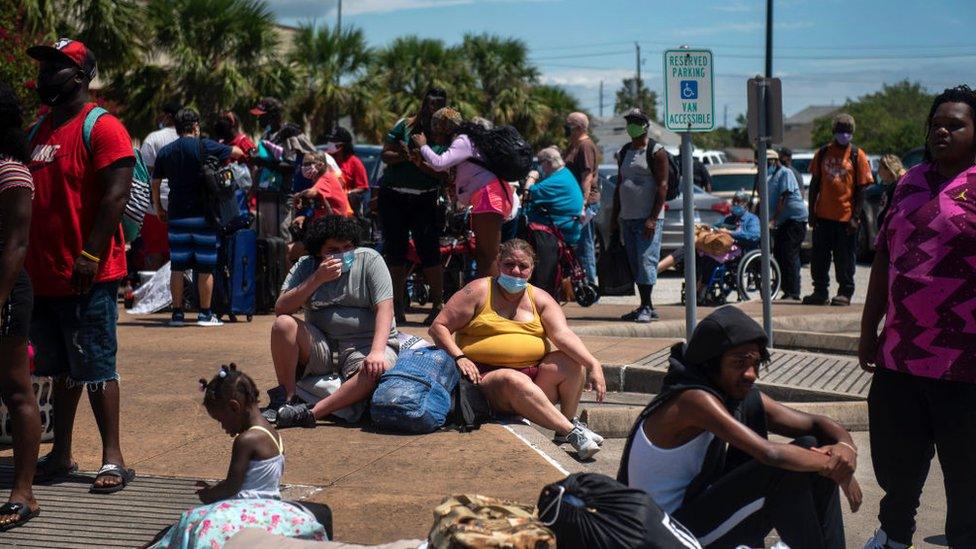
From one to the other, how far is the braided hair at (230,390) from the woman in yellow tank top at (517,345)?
2.43m

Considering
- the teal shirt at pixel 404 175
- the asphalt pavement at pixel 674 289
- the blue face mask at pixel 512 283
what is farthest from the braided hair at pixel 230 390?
the asphalt pavement at pixel 674 289

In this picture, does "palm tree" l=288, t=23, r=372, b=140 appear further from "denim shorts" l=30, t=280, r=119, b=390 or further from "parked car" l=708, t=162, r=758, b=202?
"denim shorts" l=30, t=280, r=119, b=390

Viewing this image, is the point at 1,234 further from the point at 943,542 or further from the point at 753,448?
the point at 943,542

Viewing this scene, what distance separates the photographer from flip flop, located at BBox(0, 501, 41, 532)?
18.6 ft

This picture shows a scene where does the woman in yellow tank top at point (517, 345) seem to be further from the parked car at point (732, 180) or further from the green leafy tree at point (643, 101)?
the green leafy tree at point (643, 101)

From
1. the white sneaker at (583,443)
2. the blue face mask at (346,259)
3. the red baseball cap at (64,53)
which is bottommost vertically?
the white sneaker at (583,443)

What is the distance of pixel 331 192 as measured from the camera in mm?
12242

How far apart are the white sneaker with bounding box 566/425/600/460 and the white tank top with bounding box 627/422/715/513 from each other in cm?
209

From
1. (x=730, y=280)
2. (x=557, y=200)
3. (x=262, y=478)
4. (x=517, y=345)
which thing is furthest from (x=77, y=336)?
(x=730, y=280)

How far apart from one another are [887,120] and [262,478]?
111 meters

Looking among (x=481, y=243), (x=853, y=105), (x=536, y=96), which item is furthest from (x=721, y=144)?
(x=481, y=243)

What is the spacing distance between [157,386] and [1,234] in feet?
10.8

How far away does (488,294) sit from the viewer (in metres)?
8.03

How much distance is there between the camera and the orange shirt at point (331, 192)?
1215 centimetres
